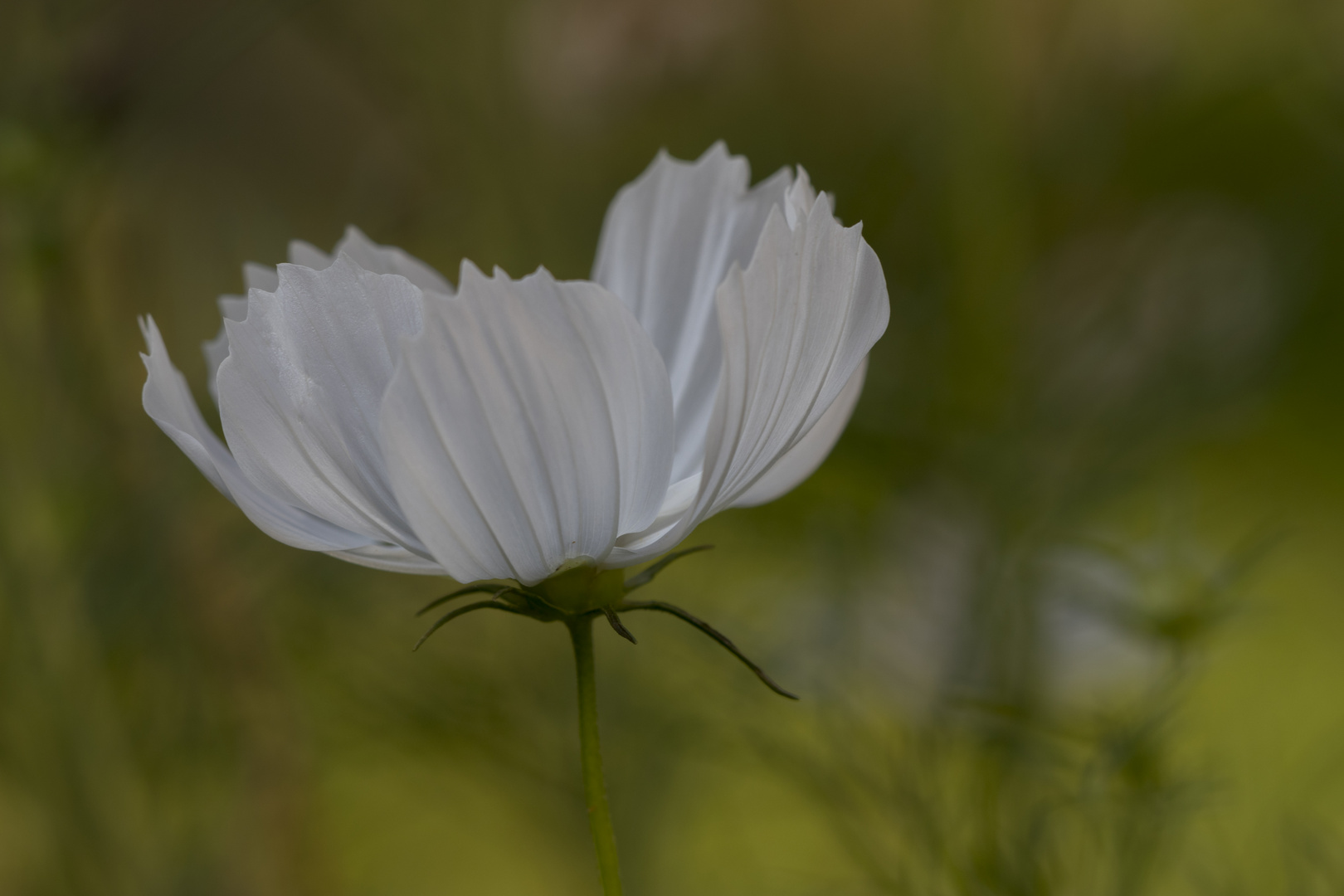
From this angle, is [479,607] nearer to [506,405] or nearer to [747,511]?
[506,405]

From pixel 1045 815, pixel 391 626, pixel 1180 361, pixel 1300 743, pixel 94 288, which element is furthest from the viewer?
pixel 1300 743

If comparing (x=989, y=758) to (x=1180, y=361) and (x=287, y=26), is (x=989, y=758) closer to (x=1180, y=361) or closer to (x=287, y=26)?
(x=1180, y=361)

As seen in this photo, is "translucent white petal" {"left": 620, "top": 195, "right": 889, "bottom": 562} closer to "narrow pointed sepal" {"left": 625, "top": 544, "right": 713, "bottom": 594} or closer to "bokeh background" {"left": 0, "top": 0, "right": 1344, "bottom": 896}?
"narrow pointed sepal" {"left": 625, "top": 544, "right": 713, "bottom": 594}

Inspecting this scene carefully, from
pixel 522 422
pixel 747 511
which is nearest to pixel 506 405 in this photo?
pixel 522 422

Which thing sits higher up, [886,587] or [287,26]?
[287,26]

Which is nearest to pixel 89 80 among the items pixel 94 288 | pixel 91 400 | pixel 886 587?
pixel 91 400

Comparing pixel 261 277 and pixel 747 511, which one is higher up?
pixel 261 277

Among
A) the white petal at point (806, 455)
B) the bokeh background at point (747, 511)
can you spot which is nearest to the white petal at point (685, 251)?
the white petal at point (806, 455)
